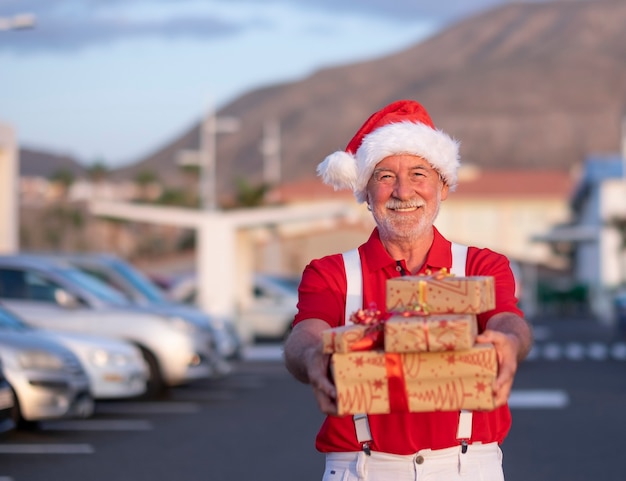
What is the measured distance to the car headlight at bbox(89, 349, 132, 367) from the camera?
1541cm

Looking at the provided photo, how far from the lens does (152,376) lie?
17719mm

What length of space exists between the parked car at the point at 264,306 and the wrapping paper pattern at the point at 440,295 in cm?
2702

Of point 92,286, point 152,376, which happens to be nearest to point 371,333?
point 152,376

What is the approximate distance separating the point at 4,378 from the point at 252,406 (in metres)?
5.50

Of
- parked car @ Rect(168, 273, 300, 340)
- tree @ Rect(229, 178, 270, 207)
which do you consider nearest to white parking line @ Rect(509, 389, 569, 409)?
parked car @ Rect(168, 273, 300, 340)

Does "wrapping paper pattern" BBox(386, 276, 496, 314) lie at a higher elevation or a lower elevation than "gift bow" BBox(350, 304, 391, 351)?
higher

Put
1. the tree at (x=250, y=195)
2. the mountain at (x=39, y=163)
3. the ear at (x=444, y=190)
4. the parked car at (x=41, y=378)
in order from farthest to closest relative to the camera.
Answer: the mountain at (x=39, y=163) → the tree at (x=250, y=195) → the parked car at (x=41, y=378) → the ear at (x=444, y=190)

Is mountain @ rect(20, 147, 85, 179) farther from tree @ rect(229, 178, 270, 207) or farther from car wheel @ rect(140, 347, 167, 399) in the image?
car wheel @ rect(140, 347, 167, 399)

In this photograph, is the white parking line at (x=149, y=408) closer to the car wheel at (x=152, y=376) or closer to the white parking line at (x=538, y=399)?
the car wheel at (x=152, y=376)

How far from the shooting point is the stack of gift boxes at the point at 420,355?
321cm

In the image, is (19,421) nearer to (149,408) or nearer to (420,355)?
(149,408)

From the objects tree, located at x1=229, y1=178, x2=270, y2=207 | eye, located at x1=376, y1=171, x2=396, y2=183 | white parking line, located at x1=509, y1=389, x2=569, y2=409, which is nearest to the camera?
eye, located at x1=376, y1=171, x2=396, y2=183

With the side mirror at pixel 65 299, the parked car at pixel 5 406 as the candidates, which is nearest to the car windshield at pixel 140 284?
the side mirror at pixel 65 299

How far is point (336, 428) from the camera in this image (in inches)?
153
